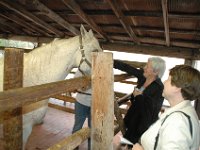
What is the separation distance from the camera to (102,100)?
1567mm

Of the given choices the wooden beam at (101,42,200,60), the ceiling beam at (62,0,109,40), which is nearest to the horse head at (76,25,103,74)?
the ceiling beam at (62,0,109,40)

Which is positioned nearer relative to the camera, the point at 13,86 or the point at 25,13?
the point at 13,86

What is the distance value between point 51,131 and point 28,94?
3288 millimetres

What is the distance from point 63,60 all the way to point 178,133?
1395 mm

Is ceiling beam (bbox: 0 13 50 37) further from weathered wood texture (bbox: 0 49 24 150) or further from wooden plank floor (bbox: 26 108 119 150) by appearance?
weathered wood texture (bbox: 0 49 24 150)

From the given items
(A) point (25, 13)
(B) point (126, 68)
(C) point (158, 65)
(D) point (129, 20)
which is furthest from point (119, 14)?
(A) point (25, 13)

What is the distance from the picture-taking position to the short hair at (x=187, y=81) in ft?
3.99

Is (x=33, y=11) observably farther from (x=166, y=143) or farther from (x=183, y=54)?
(x=166, y=143)

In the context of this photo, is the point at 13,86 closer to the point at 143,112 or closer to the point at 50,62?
the point at 50,62

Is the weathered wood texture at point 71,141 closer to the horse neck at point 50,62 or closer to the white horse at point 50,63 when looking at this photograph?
the white horse at point 50,63

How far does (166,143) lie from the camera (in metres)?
1.06

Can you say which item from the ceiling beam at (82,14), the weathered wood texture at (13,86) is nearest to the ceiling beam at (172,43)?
the ceiling beam at (82,14)

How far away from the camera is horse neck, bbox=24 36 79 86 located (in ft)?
6.47

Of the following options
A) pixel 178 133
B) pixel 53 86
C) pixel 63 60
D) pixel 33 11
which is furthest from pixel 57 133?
pixel 178 133
